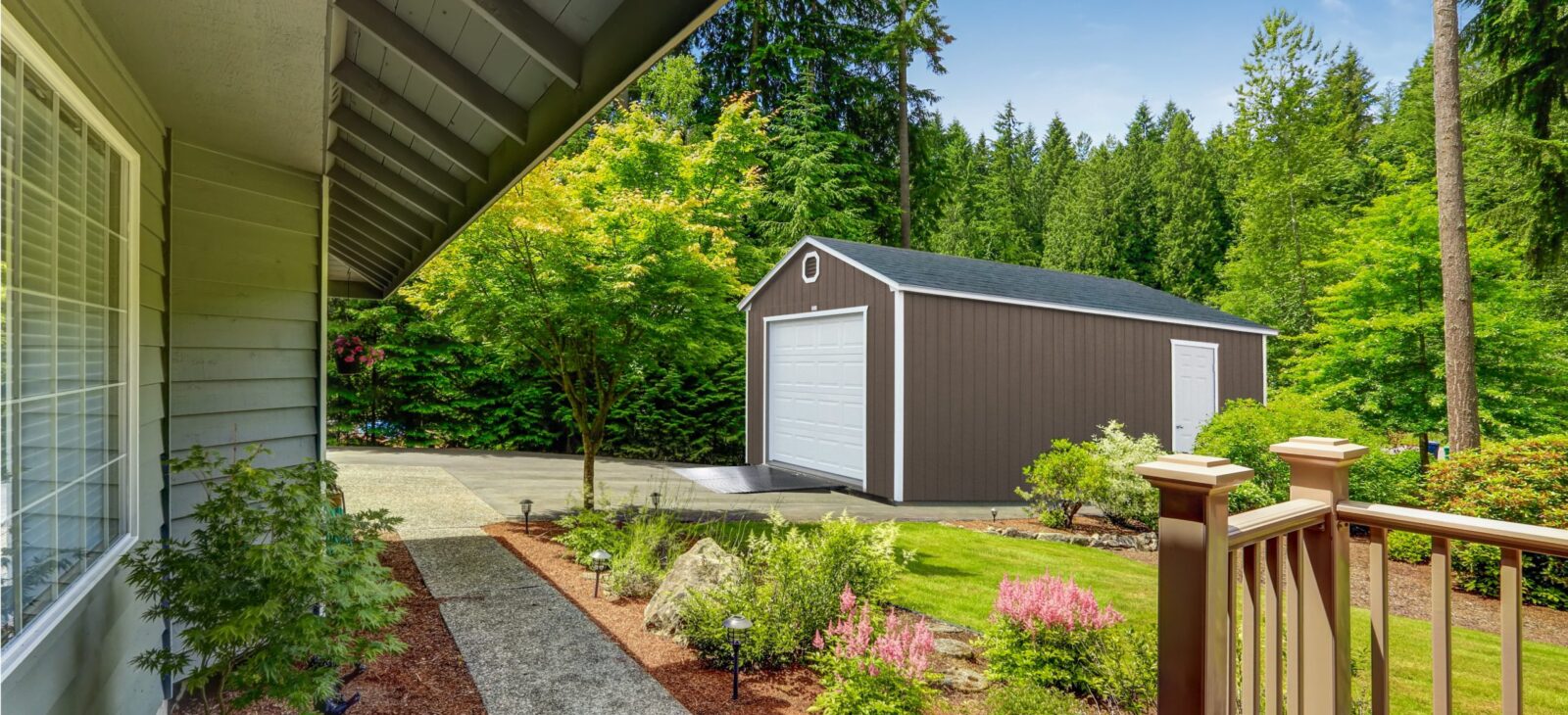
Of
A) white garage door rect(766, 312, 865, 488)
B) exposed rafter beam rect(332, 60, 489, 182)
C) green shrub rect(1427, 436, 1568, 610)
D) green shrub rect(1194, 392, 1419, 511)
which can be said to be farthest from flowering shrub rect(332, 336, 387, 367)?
green shrub rect(1427, 436, 1568, 610)

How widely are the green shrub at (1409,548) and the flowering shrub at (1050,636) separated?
15.5ft

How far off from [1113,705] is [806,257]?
7.95m

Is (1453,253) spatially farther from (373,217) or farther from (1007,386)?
(373,217)

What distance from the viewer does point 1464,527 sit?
1.80m

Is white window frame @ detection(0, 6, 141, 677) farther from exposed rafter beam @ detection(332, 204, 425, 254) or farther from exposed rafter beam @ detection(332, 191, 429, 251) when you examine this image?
exposed rafter beam @ detection(332, 204, 425, 254)

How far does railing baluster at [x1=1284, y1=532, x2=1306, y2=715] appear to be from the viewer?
1810 mm

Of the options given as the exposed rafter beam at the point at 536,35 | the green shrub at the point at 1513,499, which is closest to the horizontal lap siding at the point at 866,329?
the green shrub at the point at 1513,499

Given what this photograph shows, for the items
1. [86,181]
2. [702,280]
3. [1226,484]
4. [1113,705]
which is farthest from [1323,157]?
[86,181]

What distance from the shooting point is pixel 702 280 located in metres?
7.00

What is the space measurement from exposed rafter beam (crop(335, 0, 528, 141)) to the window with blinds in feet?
2.46

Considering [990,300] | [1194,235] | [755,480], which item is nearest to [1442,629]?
[990,300]

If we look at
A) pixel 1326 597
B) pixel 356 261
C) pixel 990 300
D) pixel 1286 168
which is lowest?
pixel 1326 597

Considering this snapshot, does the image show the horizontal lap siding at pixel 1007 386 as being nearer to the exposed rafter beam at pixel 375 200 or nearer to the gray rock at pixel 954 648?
the gray rock at pixel 954 648

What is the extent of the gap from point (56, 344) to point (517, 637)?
260 centimetres
